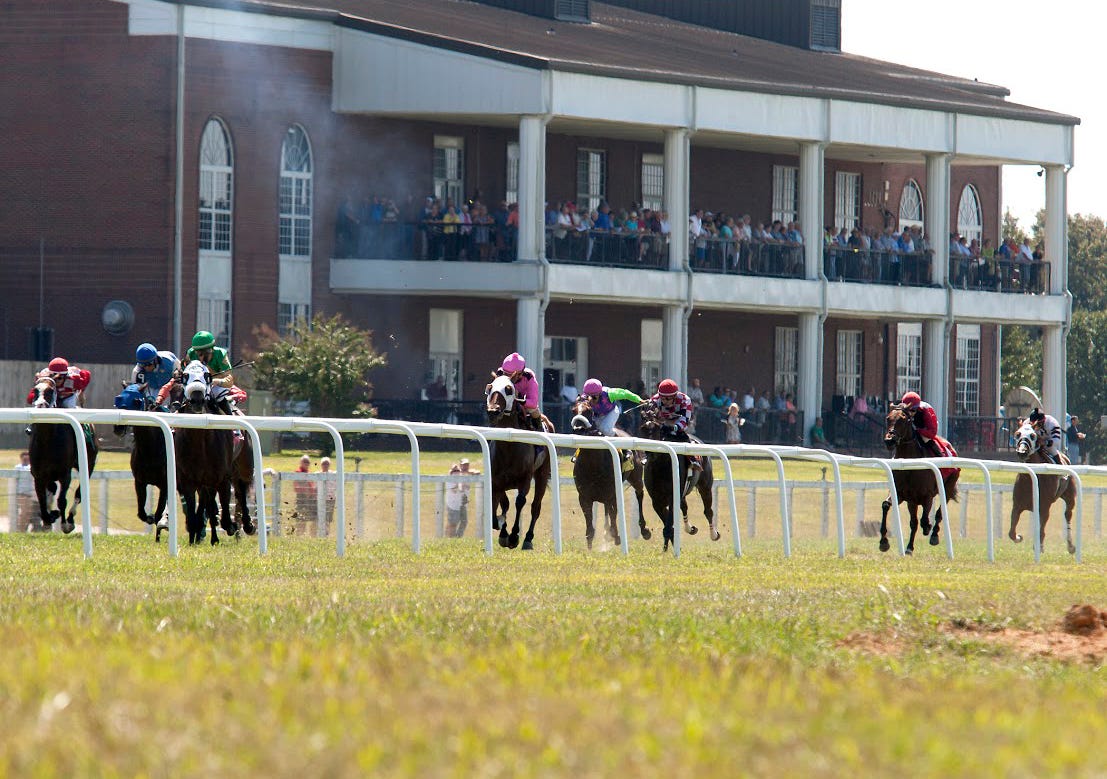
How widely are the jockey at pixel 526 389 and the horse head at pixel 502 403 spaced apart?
0.10 meters

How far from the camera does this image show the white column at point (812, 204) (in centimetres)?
4531

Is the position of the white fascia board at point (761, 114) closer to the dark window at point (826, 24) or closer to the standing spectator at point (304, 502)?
the dark window at point (826, 24)

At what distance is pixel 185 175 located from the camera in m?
38.9

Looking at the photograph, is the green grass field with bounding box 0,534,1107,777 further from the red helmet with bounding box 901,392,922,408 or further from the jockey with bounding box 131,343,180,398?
the red helmet with bounding box 901,392,922,408

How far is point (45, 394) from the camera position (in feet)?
61.8

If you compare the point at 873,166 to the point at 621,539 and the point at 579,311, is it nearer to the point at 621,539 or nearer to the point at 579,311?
the point at 579,311

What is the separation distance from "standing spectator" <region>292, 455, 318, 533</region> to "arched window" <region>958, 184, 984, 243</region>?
36555mm

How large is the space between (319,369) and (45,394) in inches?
705

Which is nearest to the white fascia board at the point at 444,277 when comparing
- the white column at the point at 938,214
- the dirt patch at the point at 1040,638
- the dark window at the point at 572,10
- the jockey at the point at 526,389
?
the dark window at the point at 572,10

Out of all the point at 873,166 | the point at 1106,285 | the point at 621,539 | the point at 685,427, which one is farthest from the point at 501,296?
the point at 1106,285

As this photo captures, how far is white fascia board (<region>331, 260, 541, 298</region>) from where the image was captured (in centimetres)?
4044

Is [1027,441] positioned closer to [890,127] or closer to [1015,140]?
[890,127]

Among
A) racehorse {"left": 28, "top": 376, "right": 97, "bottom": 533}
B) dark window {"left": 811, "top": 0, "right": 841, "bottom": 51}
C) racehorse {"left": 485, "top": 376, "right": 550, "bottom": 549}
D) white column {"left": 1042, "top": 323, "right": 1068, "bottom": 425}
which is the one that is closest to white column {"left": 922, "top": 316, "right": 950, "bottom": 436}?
white column {"left": 1042, "top": 323, "right": 1068, "bottom": 425}

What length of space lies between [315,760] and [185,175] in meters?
34.6
